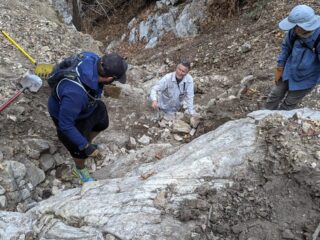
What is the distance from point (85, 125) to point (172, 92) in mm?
1860

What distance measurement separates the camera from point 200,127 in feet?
19.6

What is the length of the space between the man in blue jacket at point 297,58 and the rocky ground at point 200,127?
3.24ft

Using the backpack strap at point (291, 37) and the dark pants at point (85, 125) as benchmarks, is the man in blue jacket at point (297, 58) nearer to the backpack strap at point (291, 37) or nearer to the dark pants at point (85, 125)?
the backpack strap at point (291, 37)

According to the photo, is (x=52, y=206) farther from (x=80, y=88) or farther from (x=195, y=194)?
(x=195, y=194)

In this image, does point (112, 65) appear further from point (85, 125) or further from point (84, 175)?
point (84, 175)

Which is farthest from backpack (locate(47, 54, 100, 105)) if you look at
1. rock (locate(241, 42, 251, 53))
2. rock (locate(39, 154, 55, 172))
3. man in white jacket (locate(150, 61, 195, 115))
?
rock (locate(241, 42, 251, 53))

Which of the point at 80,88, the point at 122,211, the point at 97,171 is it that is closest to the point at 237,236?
the point at 122,211

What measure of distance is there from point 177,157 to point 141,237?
1.26m

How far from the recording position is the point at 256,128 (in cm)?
382

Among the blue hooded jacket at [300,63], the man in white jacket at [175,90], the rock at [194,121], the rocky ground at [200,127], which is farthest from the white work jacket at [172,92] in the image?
the blue hooded jacket at [300,63]

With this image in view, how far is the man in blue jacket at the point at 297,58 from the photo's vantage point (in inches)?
157

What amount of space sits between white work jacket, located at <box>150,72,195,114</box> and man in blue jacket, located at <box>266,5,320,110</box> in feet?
4.05

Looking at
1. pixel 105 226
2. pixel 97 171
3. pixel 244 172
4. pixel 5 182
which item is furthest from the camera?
pixel 97 171

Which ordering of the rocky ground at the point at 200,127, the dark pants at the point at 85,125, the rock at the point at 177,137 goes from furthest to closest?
the rock at the point at 177,137, the dark pants at the point at 85,125, the rocky ground at the point at 200,127
